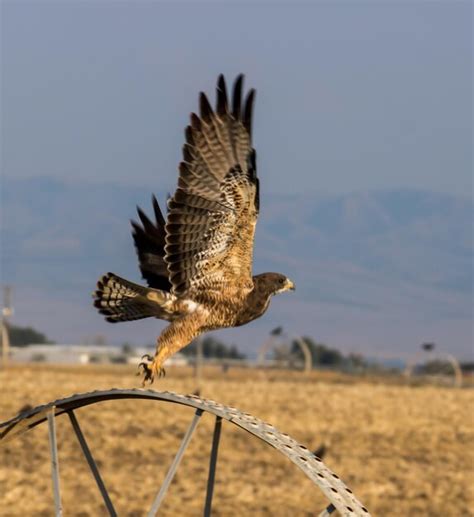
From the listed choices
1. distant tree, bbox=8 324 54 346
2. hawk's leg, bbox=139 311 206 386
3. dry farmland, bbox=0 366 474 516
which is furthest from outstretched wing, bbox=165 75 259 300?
distant tree, bbox=8 324 54 346

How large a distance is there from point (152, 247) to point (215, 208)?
0.56m

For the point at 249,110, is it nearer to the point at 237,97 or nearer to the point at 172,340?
the point at 237,97

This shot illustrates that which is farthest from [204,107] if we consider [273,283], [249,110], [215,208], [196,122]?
[273,283]

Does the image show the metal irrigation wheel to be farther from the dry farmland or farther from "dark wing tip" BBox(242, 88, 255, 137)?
the dry farmland

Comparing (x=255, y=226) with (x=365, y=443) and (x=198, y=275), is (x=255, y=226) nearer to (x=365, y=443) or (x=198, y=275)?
(x=198, y=275)

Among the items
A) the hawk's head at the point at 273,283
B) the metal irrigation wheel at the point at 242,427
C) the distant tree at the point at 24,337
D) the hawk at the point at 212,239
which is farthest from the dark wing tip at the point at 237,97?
the distant tree at the point at 24,337

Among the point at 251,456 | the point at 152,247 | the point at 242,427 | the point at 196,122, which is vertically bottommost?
the point at 251,456

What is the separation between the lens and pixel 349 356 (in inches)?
2692

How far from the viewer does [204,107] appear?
6.96 m

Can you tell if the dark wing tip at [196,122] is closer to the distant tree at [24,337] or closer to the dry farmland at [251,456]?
the dry farmland at [251,456]

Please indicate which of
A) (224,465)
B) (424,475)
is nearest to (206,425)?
(224,465)

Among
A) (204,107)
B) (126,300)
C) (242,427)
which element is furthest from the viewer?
(126,300)

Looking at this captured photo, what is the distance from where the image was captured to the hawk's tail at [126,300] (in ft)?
23.6

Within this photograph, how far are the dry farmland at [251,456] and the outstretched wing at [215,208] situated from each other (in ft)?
29.9
